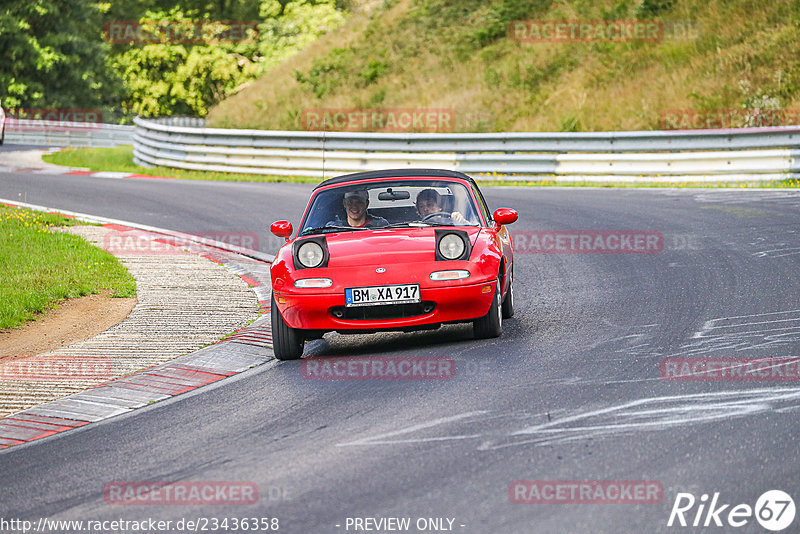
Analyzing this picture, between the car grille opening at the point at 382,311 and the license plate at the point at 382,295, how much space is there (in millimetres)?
39

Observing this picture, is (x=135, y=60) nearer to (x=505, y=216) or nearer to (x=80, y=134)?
(x=80, y=134)

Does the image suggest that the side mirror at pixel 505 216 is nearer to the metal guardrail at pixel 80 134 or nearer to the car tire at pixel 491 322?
the car tire at pixel 491 322

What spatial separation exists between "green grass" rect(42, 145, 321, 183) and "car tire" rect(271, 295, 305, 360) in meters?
16.0

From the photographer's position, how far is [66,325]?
33.9ft

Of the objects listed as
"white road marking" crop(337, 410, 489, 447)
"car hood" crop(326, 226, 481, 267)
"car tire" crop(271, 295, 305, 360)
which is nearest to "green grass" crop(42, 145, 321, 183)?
"car hood" crop(326, 226, 481, 267)

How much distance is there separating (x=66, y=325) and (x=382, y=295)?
3637 millimetres

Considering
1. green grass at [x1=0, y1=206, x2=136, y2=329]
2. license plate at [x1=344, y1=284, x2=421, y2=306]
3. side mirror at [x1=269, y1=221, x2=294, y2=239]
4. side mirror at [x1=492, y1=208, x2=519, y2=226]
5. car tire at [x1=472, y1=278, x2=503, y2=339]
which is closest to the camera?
license plate at [x1=344, y1=284, x2=421, y2=306]

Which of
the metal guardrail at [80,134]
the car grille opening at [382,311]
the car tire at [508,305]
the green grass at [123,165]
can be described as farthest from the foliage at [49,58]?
the car grille opening at [382,311]

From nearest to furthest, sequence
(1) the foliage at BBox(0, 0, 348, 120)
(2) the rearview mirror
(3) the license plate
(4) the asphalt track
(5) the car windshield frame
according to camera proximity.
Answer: (4) the asphalt track < (3) the license plate < (5) the car windshield frame < (2) the rearview mirror < (1) the foliage at BBox(0, 0, 348, 120)

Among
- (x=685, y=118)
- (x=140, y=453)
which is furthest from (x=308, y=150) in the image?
(x=140, y=453)

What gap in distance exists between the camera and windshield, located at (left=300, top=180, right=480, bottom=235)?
366 inches

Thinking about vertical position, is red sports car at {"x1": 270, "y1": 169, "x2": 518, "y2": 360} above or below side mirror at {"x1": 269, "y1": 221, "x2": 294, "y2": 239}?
below

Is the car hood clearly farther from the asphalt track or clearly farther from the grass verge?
the grass verge

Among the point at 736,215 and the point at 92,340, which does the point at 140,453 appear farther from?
the point at 736,215
